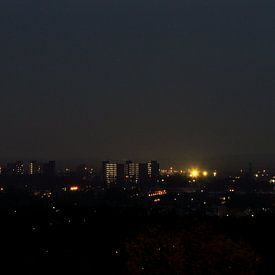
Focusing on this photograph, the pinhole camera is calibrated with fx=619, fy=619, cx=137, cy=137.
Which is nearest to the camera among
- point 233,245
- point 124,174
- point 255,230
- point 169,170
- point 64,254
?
point 233,245

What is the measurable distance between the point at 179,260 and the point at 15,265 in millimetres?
5074

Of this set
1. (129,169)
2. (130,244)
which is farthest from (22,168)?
(130,244)

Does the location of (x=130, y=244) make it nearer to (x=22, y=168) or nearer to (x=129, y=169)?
(x=129, y=169)

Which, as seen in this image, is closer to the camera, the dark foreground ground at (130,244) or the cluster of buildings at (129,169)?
the dark foreground ground at (130,244)

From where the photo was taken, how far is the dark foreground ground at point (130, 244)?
1037 centimetres

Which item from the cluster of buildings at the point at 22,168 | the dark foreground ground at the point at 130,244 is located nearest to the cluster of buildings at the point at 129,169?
the cluster of buildings at the point at 22,168

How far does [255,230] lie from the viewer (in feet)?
55.3

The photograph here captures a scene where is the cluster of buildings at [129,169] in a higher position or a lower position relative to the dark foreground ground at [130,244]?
higher

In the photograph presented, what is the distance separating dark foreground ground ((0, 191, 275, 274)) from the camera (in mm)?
10367

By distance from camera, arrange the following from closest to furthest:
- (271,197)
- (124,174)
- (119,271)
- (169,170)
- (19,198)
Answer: (119,271)
(19,198)
(271,197)
(124,174)
(169,170)

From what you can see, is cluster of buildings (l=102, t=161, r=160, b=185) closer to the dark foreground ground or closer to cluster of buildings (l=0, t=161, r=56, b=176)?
cluster of buildings (l=0, t=161, r=56, b=176)

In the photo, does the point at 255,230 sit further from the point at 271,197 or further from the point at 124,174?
the point at 124,174

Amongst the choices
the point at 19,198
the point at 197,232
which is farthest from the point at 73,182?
the point at 197,232

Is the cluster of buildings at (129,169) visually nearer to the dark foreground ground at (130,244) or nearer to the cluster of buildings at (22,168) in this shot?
the cluster of buildings at (22,168)
